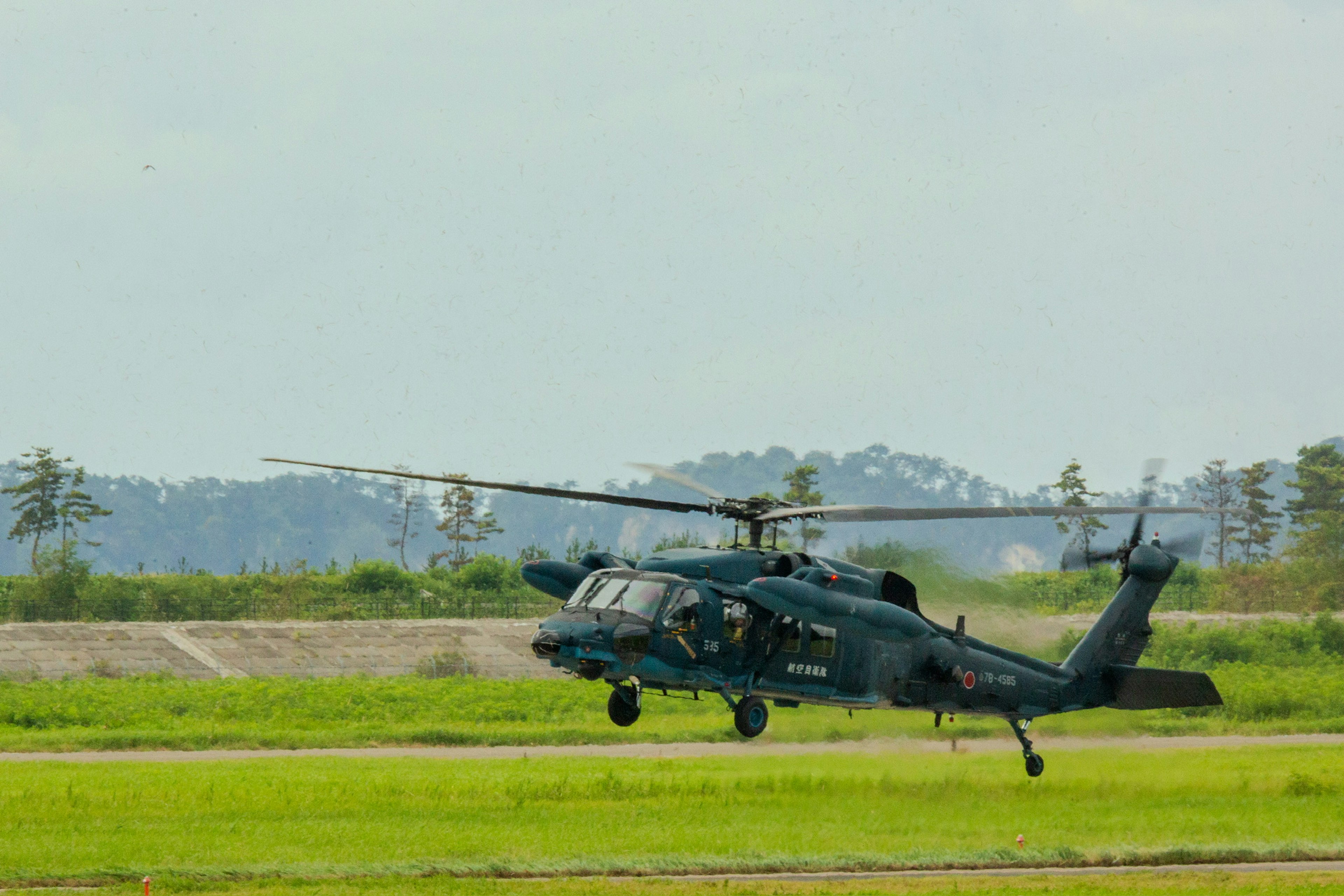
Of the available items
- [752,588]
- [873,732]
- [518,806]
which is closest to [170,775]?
[518,806]

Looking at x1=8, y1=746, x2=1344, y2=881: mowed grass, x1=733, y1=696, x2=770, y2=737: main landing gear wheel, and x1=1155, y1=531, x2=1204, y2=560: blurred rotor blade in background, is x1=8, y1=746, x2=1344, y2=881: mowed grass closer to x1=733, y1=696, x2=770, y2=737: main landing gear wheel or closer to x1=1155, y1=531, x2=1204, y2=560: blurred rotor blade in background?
x1=1155, y1=531, x2=1204, y2=560: blurred rotor blade in background

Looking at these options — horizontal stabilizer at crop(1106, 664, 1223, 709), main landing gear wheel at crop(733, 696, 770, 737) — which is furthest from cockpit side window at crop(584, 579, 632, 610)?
horizontal stabilizer at crop(1106, 664, 1223, 709)

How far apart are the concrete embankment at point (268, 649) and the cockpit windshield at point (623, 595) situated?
42.1m

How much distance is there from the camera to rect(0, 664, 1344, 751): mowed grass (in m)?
47.7

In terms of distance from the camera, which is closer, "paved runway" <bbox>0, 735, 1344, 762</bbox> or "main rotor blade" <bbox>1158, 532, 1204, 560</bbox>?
"main rotor blade" <bbox>1158, 532, 1204, 560</bbox>

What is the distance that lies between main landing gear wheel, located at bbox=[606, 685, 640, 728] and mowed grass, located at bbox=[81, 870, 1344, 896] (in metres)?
4.11

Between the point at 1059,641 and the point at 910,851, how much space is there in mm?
8357

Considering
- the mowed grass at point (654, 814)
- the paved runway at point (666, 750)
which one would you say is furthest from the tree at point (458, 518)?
the mowed grass at point (654, 814)

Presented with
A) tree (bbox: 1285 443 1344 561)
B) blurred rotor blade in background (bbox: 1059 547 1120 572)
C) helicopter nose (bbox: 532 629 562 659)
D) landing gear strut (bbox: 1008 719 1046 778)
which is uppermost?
tree (bbox: 1285 443 1344 561)

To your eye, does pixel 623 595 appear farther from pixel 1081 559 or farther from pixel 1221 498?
pixel 1221 498

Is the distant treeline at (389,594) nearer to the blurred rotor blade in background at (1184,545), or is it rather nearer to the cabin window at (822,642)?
the blurred rotor blade in background at (1184,545)

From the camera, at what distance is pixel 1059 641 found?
121ft

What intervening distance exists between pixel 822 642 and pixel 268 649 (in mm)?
47246

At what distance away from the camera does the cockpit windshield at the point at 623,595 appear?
907 inches
